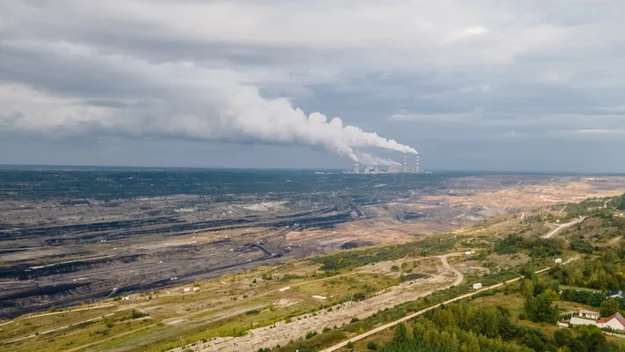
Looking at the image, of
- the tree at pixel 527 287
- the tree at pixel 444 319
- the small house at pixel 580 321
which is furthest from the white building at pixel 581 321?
the tree at pixel 444 319

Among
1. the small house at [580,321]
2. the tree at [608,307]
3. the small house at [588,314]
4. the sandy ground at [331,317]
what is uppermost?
the tree at [608,307]

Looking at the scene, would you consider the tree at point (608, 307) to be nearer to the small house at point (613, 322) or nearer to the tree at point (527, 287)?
the small house at point (613, 322)

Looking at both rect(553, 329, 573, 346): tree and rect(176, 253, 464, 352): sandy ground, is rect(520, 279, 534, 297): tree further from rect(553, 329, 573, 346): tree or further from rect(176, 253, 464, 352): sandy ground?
rect(176, 253, 464, 352): sandy ground

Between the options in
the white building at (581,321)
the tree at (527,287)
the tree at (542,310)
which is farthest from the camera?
the tree at (527,287)

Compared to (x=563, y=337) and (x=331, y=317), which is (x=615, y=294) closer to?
(x=563, y=337)

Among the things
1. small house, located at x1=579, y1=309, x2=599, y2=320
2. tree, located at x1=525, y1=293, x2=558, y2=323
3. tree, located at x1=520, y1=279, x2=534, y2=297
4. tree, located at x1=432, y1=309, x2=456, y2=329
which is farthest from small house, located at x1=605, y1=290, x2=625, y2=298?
tree, located at x1=432, y1=309, x2=456, y2=329

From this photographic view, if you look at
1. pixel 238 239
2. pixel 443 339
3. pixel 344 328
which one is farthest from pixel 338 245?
pixel 443 339

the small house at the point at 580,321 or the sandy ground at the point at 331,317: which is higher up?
the small house at the point at 580,321
